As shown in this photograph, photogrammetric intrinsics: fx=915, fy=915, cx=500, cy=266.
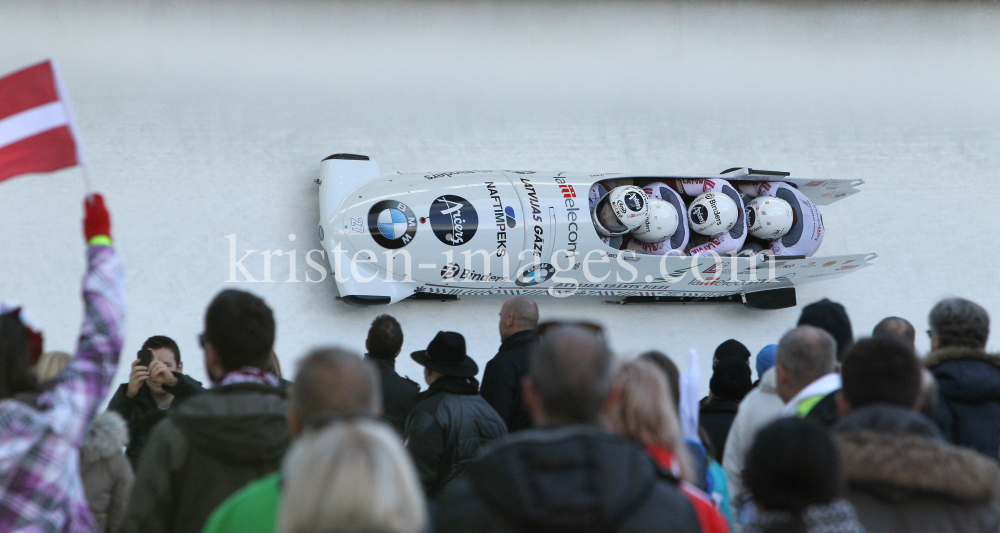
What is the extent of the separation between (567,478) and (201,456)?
915 millimetres

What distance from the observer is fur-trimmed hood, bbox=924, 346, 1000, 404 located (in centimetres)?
286

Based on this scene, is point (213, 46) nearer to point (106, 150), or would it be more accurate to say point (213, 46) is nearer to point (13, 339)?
point (106, 150)

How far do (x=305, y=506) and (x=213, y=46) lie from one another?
17.5 feet

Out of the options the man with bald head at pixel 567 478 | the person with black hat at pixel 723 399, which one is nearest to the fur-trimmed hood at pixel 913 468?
the man with bald head at pixel 567 478

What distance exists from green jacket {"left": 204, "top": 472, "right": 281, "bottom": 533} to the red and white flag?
1.19 m

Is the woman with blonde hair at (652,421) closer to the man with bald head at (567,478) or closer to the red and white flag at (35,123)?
the man with bald head at (567,478)

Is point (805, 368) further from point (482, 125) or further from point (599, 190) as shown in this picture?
point (482, 125)

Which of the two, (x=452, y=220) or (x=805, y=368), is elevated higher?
(x=452, y=220)

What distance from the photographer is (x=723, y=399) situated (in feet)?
11.5

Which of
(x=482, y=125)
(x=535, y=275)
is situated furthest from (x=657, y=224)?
(x=482, y=125)

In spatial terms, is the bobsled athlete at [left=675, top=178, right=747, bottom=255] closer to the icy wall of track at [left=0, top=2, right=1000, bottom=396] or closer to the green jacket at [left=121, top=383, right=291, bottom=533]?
the icy wall of track at [left=0, top=2, right=1000, bottom=396]

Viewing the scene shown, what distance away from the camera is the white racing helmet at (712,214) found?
5789mm

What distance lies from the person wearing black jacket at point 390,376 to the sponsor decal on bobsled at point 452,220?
1544 mm

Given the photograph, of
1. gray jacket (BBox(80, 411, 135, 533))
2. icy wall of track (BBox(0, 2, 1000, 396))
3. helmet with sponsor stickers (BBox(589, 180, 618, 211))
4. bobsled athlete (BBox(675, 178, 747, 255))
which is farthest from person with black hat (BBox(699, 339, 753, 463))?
icy wall of track (BBox(0, 2, 1000, 396))
